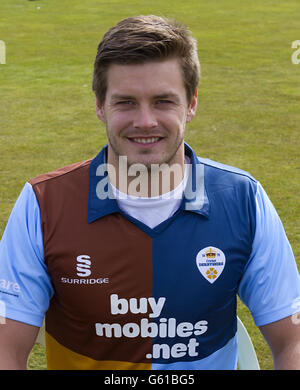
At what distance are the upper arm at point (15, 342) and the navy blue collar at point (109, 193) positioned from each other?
18.6 inches

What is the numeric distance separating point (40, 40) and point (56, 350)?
13.4 metres

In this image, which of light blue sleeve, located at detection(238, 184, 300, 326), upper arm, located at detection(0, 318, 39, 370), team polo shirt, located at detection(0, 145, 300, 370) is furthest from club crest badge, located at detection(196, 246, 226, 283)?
upper arm, located at detection(0, 318, 39, 370)

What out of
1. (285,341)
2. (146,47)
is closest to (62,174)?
(146,47)

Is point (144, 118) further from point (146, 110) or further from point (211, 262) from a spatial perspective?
point (211, 262)

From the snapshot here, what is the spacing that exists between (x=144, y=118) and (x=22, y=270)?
72 centimetres

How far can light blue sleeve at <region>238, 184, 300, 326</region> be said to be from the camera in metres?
2.31

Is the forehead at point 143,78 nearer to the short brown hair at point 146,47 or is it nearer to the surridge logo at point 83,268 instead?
the short brown hair at point 146,47

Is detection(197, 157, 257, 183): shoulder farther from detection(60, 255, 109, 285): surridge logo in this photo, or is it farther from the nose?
detection(60, 255, 109, 285): surridge logo

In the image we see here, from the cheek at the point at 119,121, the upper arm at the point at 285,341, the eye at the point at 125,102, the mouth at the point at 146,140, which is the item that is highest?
the eye at the point at 125,102

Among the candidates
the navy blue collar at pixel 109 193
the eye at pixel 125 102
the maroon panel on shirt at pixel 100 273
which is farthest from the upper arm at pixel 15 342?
the eye at pixel 125 102

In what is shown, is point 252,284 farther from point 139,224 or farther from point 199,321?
point 139,224

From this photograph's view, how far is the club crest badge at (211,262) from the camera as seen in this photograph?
7.64 feet

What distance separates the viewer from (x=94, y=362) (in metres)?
2.40
